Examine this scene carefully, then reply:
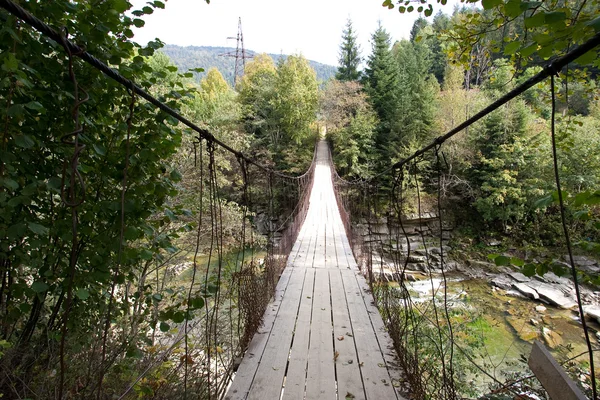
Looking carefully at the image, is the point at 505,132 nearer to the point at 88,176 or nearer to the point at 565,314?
the point at 565,314

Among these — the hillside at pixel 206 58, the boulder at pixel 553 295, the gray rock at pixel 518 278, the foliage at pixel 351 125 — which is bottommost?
the boulder at pixel 553 295

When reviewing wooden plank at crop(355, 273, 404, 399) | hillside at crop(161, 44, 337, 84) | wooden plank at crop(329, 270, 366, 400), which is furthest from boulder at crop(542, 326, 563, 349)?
hillside at crop(161, 44, 337, 84)

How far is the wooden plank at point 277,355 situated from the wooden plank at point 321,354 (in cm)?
11

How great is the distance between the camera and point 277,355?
141 centimetres

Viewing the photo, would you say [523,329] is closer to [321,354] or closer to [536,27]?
[321,354]

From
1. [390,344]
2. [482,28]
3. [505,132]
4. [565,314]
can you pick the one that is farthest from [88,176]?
[505,132]

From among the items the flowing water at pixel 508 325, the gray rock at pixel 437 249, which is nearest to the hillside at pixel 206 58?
the gray rock at pixel 437 249

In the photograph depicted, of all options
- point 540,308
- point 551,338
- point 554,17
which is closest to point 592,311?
point 540,308

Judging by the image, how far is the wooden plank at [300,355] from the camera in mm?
1184

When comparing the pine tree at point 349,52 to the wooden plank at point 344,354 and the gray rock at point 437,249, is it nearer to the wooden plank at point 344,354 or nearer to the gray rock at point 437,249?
the gray rock at point 437,249

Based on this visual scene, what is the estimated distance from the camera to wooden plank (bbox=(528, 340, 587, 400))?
0.67 meters

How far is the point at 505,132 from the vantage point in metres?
10.2

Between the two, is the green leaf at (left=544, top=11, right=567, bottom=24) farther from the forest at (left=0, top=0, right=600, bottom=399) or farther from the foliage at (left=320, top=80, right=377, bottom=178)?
the foliage at (left=320, top=80, right=377, bottom=178)

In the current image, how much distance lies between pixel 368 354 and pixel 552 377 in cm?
78
